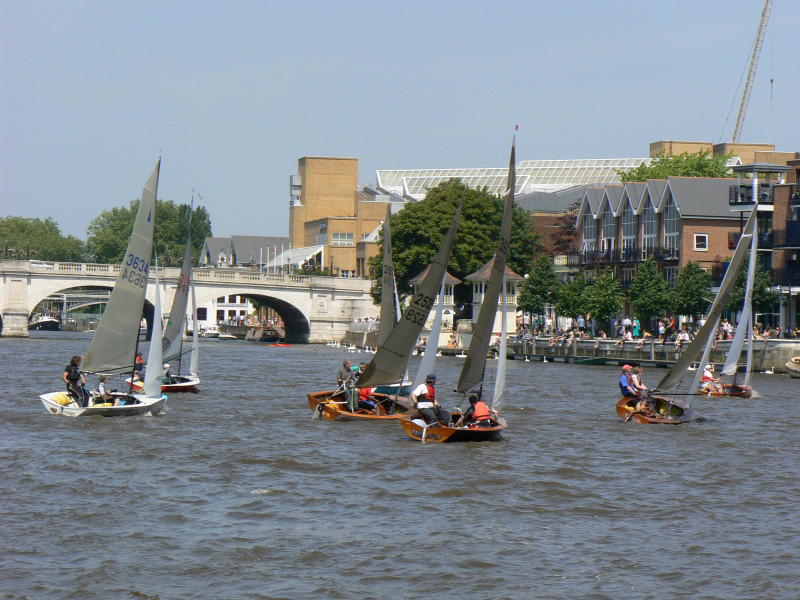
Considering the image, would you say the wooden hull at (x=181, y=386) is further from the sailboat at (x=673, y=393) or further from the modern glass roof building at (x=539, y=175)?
the modern glass roof building at (x=539, y=175)

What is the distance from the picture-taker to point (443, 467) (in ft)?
94.6

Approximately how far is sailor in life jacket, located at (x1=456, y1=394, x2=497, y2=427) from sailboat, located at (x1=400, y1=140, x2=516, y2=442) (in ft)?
0.64

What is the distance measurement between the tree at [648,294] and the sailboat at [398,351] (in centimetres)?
4274

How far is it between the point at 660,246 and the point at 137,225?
5985 centimetres

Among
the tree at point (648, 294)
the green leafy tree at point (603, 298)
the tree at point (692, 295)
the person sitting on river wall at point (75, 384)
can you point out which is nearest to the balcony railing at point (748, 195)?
the tree at point (692, 295)

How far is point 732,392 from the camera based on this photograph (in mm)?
51156

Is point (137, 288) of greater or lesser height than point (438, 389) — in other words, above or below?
above

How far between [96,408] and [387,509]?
14840 millimetres

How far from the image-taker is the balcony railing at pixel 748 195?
259 feet

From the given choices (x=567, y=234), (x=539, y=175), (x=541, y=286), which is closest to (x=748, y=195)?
(x=541, y=286)

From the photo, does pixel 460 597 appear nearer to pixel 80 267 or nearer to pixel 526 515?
pixel 526 515

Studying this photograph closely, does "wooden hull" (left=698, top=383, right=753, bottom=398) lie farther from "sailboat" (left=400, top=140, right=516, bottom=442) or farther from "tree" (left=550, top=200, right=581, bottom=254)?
"tree" (left=550, top=200, right=581, bottom=254)

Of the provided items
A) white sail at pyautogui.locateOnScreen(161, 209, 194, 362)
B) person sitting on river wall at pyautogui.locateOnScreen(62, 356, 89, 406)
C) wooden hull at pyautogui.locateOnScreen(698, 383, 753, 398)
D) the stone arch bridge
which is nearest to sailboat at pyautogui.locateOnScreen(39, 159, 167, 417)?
person sitting on river wall at pyautogui.locateOnScreen(62, 356, 89, 406)

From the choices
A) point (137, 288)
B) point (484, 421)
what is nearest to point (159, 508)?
point (484, 421)
